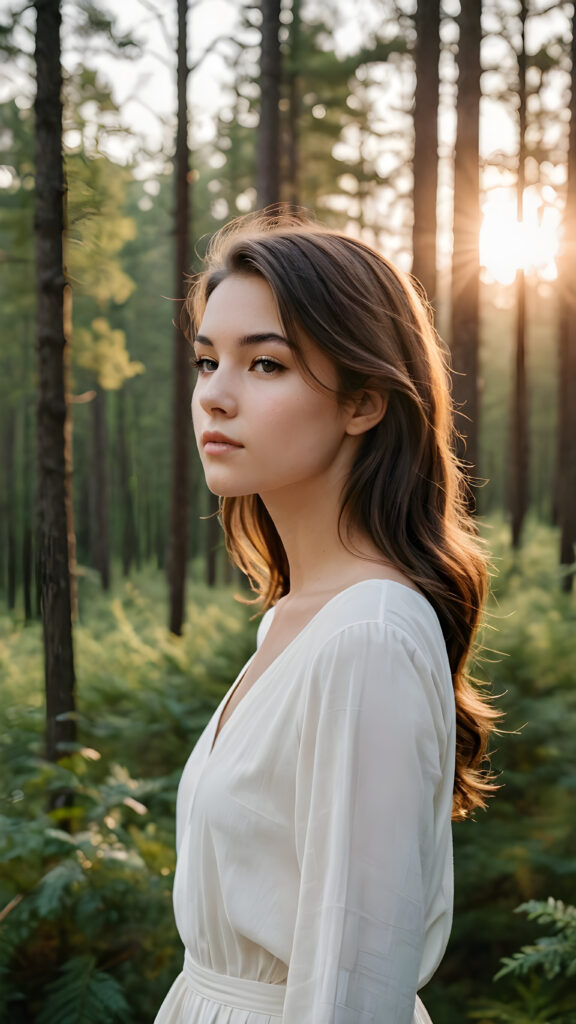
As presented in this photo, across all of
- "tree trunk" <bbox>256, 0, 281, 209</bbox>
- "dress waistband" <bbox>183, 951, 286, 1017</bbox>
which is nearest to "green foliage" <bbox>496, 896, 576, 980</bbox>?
"dress waistband" <bbox>183, 951, 286, 1017</bbox>

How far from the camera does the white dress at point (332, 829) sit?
1.28 metres

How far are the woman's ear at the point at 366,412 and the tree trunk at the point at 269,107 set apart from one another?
8986 mm

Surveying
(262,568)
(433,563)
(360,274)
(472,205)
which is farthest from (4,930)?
(472,205)

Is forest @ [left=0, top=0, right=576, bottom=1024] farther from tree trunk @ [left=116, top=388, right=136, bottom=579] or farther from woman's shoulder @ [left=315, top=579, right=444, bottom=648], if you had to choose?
tree trunk @ [left=116, top=388, right=136, bottom=579]

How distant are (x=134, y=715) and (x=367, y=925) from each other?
788 centimetres

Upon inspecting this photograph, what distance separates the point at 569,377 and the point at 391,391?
15.5 m

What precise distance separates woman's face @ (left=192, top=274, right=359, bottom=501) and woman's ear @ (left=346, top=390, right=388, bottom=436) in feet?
0.09

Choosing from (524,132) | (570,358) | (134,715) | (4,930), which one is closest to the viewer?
(4,930)

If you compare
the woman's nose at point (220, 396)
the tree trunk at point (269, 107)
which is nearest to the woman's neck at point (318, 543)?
the woman's nose at point (220, 396)

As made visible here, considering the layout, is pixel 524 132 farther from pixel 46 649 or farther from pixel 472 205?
pixel 46 649

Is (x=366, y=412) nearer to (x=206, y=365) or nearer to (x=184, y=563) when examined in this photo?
(x=206, y=365)

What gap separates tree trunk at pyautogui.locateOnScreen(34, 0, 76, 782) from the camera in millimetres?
5395

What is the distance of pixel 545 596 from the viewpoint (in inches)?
516

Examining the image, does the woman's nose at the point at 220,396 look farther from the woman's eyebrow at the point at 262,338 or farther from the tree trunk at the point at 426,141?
the tree trunk at the point at 426,141
